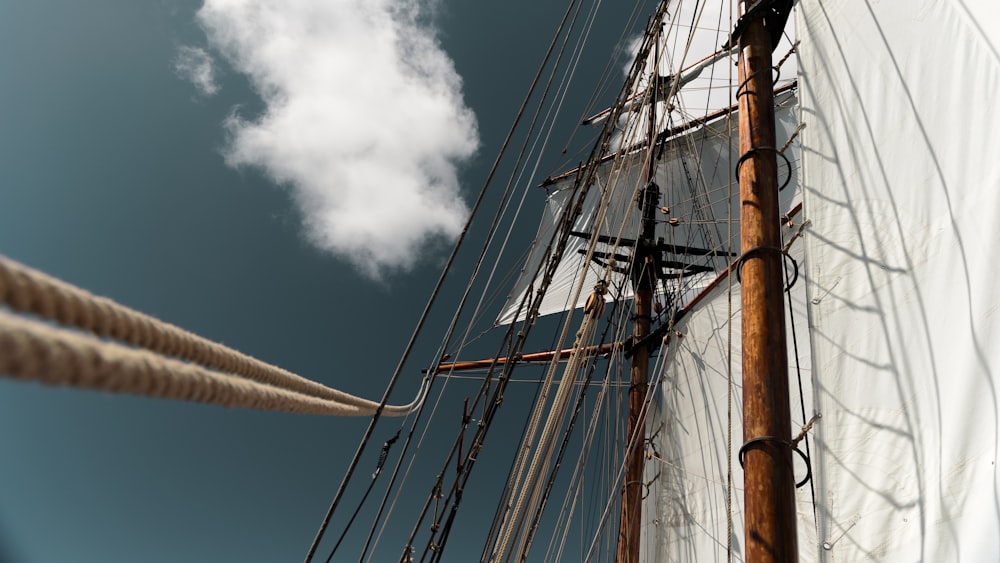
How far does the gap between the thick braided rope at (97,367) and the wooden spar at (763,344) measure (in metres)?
2.49

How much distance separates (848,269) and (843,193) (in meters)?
0.54

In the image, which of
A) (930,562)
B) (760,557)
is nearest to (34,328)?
(760,557)

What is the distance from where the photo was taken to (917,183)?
3.06 metres

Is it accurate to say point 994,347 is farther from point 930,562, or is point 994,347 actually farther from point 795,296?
point 795,296

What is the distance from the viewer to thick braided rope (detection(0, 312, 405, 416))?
52cm

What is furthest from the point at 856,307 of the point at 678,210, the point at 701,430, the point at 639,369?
the point at 678,210

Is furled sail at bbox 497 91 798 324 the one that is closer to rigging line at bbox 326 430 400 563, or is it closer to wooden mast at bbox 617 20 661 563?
wooden mast at bbox 617 20 661 563

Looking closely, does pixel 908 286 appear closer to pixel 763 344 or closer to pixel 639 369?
pixel 763 344

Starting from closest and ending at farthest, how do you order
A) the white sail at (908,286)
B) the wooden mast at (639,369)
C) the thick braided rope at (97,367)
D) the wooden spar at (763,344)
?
the thick braided rope at (97,367)
the white sail at (908,286)
the wooden spar at (763,344)
the wooden mast at (639,369)

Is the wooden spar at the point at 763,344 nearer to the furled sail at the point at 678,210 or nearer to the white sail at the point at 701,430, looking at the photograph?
the white sail at the point at 701,430

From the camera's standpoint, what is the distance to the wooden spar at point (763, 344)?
2.55 m

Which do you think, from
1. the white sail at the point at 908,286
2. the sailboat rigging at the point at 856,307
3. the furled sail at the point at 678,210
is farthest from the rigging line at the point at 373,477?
the furled sail at the point at 678,210

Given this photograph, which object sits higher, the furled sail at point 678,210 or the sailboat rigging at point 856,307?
the furled sail at point 678,210

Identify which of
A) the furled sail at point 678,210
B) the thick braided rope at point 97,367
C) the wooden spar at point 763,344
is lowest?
the thick braided rope at point 97,367
